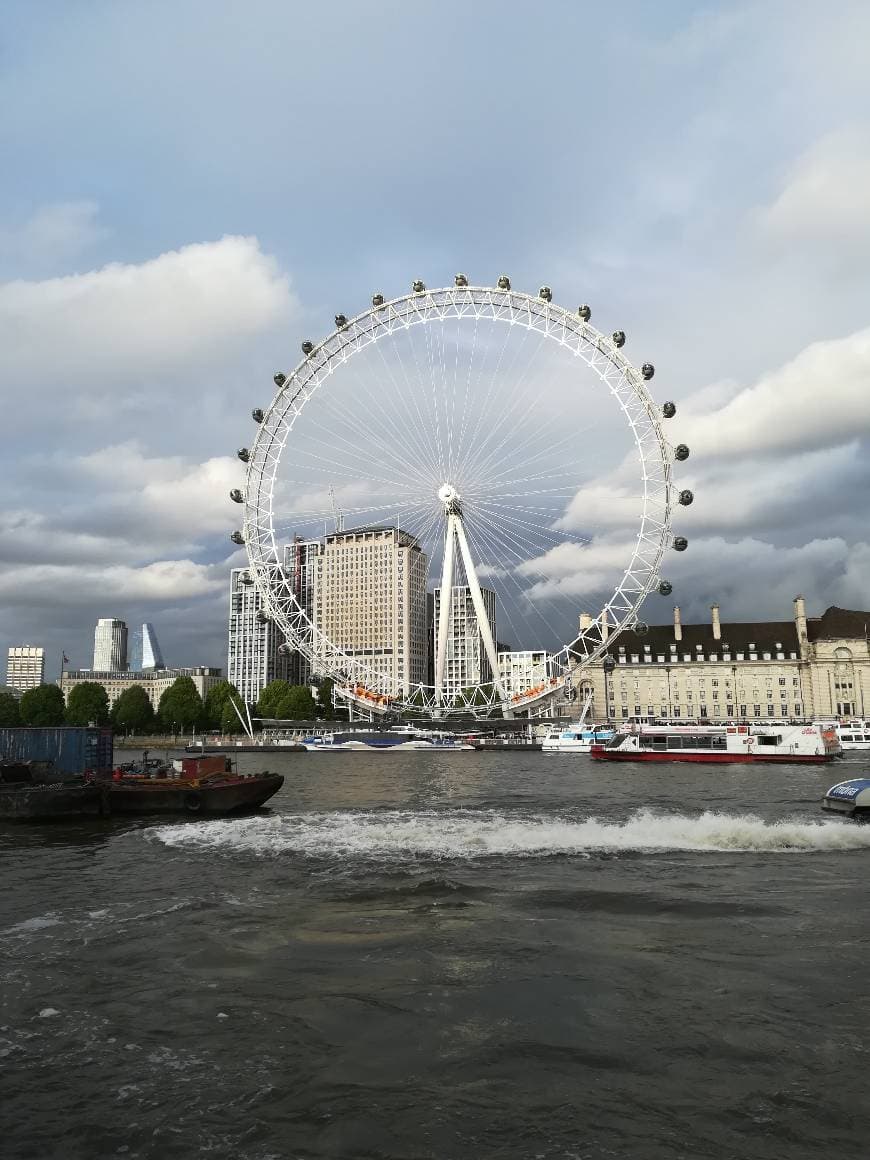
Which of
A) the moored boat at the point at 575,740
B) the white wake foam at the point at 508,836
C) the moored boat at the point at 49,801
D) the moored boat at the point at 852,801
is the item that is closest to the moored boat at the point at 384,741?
the moored boat at the point at 575,740

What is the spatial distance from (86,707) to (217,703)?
29500mm

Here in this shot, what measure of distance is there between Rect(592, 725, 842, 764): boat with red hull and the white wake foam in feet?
173

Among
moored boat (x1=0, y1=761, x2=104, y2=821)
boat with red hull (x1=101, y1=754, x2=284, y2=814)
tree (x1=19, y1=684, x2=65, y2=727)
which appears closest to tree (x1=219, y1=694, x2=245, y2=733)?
tree (x1=19, y1=684, x2=65, y2=727)

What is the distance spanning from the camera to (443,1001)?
44.5 ft

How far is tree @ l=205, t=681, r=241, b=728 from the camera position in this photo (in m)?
164

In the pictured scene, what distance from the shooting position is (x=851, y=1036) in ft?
39.0

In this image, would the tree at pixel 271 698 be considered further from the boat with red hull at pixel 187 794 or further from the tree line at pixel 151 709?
the boat with red hull at pixel 187 794

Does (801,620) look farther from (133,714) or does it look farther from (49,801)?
(49,801)

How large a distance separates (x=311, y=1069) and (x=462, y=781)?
5301 cm

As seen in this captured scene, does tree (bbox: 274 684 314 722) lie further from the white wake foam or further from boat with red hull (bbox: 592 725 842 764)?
the white wake foam

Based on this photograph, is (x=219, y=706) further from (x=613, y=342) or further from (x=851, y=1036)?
(x=851, y=1036)

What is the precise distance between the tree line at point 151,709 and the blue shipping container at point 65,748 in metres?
95.5

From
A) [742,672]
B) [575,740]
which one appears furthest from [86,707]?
[742,672]

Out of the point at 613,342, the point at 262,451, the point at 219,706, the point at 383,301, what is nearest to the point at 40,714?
the point at 219,706
